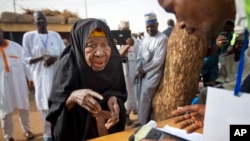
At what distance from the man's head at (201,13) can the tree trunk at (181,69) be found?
1.36 meters

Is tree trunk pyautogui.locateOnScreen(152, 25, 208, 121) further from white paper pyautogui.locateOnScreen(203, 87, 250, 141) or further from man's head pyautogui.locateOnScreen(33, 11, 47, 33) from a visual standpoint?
man's head pyautogui.locateOnScreen(33, 11, 47, 33)

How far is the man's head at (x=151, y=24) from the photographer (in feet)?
9.00

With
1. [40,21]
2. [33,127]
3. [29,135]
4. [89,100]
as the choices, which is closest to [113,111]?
[89,100]

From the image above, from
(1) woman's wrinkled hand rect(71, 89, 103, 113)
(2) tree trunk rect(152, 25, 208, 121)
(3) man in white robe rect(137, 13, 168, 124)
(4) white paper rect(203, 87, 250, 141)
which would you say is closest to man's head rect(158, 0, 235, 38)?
(4) white paper rect(203, 87, 250, 141)

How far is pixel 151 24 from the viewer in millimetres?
2768

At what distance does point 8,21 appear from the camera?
5.94 meters

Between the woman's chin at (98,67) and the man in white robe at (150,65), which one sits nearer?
the woman's chin at (98,67)

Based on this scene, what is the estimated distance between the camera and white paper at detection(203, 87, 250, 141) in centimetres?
46

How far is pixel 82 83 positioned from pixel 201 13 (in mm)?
899

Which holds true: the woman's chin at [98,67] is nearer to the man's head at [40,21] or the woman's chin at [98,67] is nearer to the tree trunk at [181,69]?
the tree trunk at [181,69]

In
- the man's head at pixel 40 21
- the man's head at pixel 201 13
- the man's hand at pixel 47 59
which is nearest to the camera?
the man's head at pixel 201 13

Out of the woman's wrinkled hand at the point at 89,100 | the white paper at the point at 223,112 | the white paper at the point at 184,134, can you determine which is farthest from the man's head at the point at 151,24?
the white paper at the point at 223,112

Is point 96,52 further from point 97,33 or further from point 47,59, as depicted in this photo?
point 47,59

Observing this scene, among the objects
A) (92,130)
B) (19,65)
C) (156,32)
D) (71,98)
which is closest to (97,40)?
(71,98)
